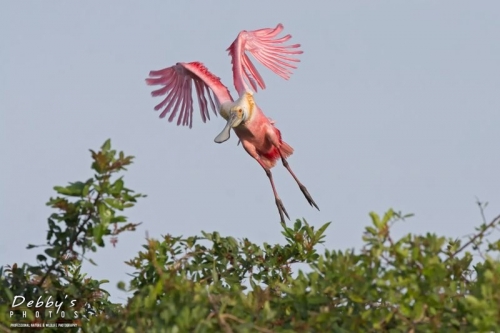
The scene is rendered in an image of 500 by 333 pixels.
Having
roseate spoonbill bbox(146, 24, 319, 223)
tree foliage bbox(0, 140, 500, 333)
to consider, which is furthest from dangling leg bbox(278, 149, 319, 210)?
tree foliage bbox(0, 140, 500, 333)

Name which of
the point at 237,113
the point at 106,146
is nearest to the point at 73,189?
the point at 106,146

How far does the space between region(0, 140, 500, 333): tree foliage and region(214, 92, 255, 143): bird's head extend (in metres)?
4.22

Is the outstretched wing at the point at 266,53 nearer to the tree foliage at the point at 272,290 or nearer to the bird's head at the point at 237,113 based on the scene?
the bird's head at the point at 237,113

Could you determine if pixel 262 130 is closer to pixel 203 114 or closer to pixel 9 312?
pixel 203 114

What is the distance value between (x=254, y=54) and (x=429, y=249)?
231 inches

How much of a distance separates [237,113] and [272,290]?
430 cm

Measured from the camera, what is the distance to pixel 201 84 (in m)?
10.1

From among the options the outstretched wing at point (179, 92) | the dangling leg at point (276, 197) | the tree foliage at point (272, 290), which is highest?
the outstretched wing at point (179, 92)

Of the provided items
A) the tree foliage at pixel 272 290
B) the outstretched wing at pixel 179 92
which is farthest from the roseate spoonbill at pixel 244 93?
the tree foliage at pixel 272 290

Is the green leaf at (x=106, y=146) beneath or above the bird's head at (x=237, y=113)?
beneath

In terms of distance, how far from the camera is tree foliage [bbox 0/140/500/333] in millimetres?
4016

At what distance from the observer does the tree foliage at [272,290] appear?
13.2 feet

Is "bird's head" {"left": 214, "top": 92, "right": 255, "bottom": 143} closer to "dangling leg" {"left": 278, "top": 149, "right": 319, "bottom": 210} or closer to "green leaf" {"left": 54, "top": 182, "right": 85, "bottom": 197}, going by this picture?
"dangling leg" {"left": 278, "top": 149, "right": 319, "bottom": 210}

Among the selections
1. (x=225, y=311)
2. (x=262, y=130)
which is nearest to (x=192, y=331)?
(x=225, y=311)
